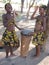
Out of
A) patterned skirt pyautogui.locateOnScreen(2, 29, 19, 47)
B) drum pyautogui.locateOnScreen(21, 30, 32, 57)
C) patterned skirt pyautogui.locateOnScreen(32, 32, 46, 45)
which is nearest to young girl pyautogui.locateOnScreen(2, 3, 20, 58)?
patterned skirt pyautogui.locateOnScreen(2, 29, 19, 47)

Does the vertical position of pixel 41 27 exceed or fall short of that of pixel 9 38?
it exceeds it

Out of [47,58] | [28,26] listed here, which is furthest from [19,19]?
[47,58]

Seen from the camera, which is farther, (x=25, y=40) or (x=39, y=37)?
(x=25, y=40)

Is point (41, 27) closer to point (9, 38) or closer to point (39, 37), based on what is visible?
point (39, 37)

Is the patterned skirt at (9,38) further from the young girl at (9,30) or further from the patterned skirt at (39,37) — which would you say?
the patterned skirt at (39,37)

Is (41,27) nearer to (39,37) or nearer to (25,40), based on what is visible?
(39,37)

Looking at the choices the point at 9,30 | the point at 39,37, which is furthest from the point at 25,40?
the point at 9,30

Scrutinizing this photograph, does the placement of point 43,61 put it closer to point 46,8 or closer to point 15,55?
point 15,55

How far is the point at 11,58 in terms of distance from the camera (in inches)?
187

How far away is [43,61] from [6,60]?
0.86m

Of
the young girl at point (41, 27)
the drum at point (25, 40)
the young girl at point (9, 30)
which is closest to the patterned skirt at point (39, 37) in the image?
the young girl at point (41, 27)

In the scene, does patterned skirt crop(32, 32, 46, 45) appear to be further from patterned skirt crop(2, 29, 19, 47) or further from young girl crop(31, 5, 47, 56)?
patterned skirt crop(2, 29, 19, 47)

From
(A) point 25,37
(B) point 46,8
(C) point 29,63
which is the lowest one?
(C) point 29,63

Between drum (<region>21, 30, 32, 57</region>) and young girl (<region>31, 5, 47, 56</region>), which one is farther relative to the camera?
drum (<region>21, 30, 32, 57</region>)
